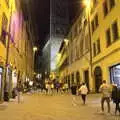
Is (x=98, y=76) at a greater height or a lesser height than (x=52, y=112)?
greater

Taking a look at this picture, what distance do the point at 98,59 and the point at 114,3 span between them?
304 inches

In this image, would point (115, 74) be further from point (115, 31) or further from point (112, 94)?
point (112, 94)

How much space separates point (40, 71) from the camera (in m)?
105

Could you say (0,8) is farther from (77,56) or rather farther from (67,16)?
(67,16)

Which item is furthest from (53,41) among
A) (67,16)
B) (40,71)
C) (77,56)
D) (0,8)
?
(0,8)

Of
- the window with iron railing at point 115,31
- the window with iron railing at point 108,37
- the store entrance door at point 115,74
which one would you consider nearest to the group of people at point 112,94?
the window with iron railing at point 115,31

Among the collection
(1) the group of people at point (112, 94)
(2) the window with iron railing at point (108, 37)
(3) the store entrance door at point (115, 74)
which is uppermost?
(2) the window with iron railing at point (108, 37)

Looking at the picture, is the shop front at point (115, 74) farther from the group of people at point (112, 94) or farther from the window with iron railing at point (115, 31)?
the group of people at point (112, 94)

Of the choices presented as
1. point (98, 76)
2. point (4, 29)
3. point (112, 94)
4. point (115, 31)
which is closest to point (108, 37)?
point (115, 31)

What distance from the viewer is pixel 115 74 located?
2578cm

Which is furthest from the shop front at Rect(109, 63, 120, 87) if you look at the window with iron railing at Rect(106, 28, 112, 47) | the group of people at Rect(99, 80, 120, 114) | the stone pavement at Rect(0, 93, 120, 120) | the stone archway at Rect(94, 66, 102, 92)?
the group of people at Rect(99, 80, 120, 114)

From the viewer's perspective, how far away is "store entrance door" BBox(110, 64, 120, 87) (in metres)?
25.4

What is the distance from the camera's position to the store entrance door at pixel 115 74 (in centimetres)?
2540

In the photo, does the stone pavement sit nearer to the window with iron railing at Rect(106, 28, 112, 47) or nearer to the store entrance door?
the store entrance door
